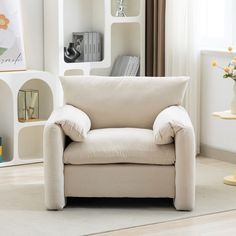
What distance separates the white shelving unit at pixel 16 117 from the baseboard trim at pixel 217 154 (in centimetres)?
136

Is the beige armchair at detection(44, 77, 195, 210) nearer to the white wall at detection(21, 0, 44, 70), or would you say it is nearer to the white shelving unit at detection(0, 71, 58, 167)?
the white shelving unit at detection(0, 71, 58, 167)

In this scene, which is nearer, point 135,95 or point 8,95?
point 135,95

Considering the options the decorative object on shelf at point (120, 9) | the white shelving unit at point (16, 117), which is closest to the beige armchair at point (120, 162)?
the white shelving unit at point (16, 117)

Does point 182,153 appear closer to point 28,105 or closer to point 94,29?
point 28,105

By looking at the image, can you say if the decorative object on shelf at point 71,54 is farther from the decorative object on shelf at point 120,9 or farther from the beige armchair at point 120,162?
the beige armchair at point 120,162

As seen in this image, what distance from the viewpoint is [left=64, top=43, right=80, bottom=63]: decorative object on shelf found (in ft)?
19.4

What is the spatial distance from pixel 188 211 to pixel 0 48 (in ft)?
7.27

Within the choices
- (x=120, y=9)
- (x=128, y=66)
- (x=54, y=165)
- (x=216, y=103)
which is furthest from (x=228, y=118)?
(x=120, y=9)

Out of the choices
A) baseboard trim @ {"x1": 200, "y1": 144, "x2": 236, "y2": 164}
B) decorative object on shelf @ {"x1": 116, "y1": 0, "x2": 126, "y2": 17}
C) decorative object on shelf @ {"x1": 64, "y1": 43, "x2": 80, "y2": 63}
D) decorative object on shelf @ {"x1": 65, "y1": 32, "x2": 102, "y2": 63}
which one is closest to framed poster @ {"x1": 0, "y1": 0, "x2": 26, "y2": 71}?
decorative object on shelf @ {"x1": 64, "y1": 43, "x2": 80, "y2": 63}

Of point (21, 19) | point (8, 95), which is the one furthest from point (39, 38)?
point (8, 95)

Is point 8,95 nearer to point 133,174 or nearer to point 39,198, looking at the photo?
point 39,198

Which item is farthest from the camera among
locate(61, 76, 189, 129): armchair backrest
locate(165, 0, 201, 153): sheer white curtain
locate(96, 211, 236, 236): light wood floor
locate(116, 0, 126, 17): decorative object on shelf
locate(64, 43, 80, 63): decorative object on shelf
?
locate(116, 0, 126, 17): decorative object on shelf

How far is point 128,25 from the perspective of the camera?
639 centimetres

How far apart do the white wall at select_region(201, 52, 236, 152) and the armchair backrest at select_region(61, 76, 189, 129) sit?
1.01 m
